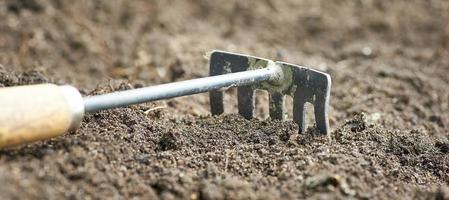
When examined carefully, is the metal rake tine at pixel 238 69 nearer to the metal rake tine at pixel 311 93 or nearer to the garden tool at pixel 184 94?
the garden tool at pixel 184 94

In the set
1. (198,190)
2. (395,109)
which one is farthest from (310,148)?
(395,109)

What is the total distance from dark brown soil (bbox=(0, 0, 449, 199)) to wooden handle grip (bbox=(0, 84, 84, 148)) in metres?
0.06

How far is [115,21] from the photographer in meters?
4.91

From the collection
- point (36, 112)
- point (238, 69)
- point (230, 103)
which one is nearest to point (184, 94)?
point (238, 69)

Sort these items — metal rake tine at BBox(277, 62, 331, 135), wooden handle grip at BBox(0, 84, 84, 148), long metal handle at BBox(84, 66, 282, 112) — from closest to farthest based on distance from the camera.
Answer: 1. wooden handle grip at BBox(0, 84, 84, 148)
2. long metal handle at BBox(84, 66, 282, 112)
3. metal rake tine at BBox(277, 62, 331, 135)

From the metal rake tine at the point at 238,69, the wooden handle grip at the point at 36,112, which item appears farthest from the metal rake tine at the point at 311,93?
the wooden handle grip at the point at 36,112

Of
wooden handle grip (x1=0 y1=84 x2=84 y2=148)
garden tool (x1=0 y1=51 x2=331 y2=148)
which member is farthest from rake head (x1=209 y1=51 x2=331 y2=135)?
wooden handle grip (x1=0 y1=84 x2=84 y2=148)

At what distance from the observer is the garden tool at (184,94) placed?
5.93ft

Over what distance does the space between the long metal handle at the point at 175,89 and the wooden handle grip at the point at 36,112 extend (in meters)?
0.08

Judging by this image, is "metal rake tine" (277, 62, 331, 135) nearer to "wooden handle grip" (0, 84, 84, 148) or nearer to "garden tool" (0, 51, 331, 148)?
"garden tool" (0, 51, 331, 148)

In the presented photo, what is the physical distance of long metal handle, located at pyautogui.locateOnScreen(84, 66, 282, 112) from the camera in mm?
2035

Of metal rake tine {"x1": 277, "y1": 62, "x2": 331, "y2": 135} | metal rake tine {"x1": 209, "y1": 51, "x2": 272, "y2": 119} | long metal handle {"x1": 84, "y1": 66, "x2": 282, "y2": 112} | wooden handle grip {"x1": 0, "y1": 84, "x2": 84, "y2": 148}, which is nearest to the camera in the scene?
wooden handle grip {"x1": 0, "y1": 84, "x2": 84, "y2": 148}

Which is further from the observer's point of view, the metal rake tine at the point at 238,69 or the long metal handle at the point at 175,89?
the metal rake tine at the point at 238,69

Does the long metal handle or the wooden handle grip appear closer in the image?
the wooden handle grip
